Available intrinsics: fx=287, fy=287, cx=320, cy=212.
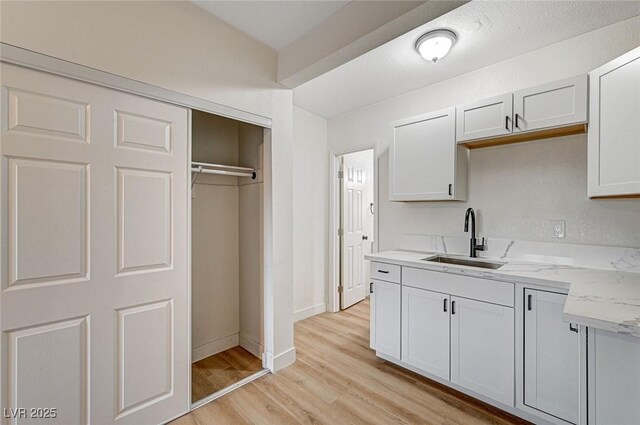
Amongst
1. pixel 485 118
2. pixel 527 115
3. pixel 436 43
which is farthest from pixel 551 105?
pixel 436 43

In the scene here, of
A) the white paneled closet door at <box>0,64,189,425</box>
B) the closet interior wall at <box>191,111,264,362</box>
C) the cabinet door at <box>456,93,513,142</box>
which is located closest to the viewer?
the white paneled closet door at <box>0,64,189,425</box>

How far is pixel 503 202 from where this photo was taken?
246cm

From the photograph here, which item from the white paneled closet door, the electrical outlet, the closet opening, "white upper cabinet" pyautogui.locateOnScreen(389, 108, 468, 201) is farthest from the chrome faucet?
the white paneled closet door

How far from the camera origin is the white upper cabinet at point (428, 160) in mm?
2467

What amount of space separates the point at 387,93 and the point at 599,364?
279 cm

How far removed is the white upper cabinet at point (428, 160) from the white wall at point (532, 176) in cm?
26

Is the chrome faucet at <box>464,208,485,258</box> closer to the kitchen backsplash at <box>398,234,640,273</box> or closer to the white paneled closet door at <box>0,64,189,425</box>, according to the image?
the kitchen backsplash at <box>398,234,640,273</box>

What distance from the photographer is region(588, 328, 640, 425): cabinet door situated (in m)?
0.99

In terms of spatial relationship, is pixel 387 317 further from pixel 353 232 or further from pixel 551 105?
pixel 551 105

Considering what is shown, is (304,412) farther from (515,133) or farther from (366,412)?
(515,133)

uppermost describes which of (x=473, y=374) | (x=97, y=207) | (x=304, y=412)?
(x=97, y=207)

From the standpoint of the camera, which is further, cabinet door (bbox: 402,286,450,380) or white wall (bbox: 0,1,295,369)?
cabinet door (bbox: 402,286,450,380)

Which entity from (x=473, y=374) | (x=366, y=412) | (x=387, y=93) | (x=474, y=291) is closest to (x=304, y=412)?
(x=366, y=412)

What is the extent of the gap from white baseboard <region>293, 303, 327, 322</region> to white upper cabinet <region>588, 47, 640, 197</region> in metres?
2.95
